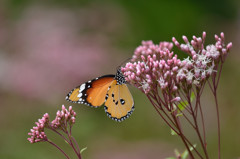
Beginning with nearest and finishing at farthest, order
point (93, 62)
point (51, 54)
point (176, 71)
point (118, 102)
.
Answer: point (176, 71)
point (118, 102)
point (93, 62)
point (51, 54)

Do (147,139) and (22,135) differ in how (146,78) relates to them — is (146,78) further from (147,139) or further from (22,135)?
(22,135)

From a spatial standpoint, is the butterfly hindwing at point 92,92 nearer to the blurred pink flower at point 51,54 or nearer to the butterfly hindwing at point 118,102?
the butterfly hindwing at point 118,102

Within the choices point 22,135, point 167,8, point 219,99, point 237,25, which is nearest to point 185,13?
point 167,8

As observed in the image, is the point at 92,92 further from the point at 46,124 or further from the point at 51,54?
the point at 51,54

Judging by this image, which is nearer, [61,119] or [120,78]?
[61,119]

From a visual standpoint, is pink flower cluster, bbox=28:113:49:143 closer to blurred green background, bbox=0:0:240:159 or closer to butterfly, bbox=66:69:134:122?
butterfly, bbox=66:69:134:122

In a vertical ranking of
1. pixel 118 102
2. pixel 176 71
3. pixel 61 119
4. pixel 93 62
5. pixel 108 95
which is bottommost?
pixel 176 71

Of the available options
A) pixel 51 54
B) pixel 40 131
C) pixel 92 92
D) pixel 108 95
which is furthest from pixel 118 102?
pixel 51 54
